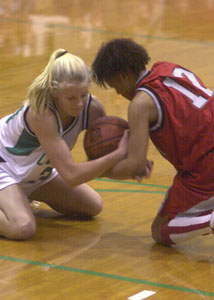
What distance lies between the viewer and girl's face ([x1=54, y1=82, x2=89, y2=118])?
3240mm

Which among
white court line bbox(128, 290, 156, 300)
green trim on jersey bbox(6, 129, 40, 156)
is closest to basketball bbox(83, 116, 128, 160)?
green trim on jersey bbox(6, 129, 40, 156)

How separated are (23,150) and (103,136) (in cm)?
45

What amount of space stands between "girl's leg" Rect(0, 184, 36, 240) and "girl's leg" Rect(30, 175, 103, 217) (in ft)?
0.76

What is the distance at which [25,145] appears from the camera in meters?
3.52

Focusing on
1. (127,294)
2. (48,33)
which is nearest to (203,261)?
(127,294)

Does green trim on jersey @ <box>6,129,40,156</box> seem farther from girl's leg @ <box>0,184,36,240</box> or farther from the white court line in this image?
the white court line

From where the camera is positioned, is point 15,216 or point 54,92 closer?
point 54,92

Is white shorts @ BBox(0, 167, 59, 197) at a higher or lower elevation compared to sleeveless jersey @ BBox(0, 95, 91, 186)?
lower

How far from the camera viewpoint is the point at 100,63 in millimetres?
3270

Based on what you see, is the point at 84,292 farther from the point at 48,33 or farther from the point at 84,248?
the point at 48,33

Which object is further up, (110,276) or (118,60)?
(118,60)

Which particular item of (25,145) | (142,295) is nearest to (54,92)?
(25,145)

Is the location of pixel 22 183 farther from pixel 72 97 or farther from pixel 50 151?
pixel 72 97

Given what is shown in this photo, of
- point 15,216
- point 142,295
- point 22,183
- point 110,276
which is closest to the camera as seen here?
point 142,295
